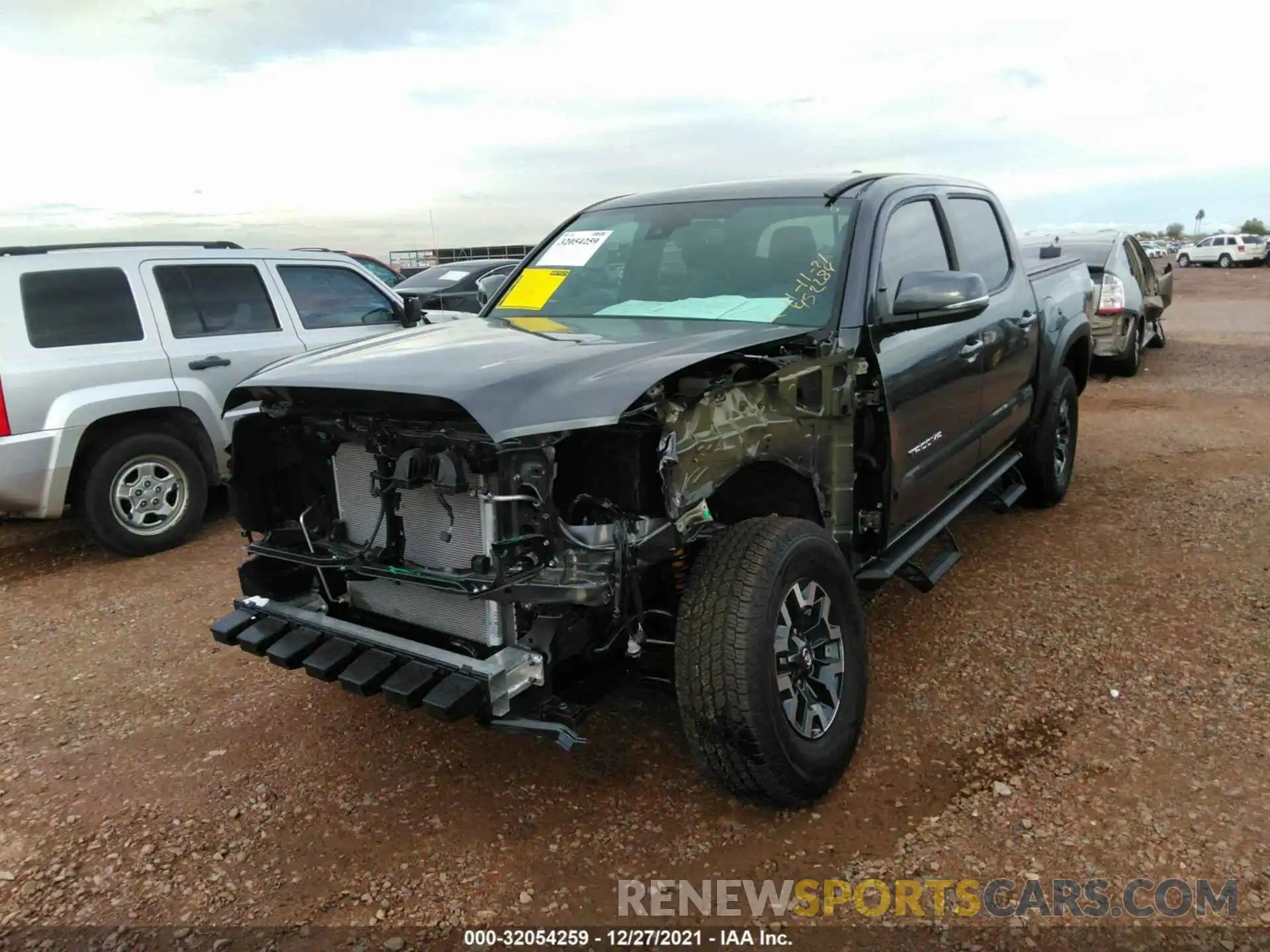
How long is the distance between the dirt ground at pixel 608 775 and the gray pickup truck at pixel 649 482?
0.35 meters

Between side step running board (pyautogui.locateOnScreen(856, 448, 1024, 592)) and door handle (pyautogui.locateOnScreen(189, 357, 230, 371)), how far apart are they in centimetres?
437

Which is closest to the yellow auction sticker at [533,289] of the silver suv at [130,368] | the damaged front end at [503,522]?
the silver suv at [130,368]

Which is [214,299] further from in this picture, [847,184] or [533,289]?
[847,184]

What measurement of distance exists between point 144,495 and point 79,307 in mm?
1163

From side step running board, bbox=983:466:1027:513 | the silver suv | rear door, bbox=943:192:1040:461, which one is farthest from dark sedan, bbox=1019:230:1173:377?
the silver suv

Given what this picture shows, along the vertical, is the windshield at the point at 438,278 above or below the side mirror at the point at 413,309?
above

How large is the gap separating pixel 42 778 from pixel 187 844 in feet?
2.73

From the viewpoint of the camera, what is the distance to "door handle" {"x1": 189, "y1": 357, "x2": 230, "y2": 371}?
19.1ft

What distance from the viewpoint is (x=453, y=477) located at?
262cm

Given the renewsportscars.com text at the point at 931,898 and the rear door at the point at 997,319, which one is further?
the rear door at the point at 997,319

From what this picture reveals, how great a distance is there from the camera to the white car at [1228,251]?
3972cm

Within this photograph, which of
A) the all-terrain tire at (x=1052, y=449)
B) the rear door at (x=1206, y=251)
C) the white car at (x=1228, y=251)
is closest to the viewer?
the all-terrain tire at (x=1052, y=449)

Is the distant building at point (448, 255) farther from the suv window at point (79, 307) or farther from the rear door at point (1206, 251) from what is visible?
the rear door at point (1206, 251)

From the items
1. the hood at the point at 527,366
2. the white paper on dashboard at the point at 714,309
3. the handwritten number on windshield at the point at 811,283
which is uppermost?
the handwritten number on windshield at the point at 811,283
